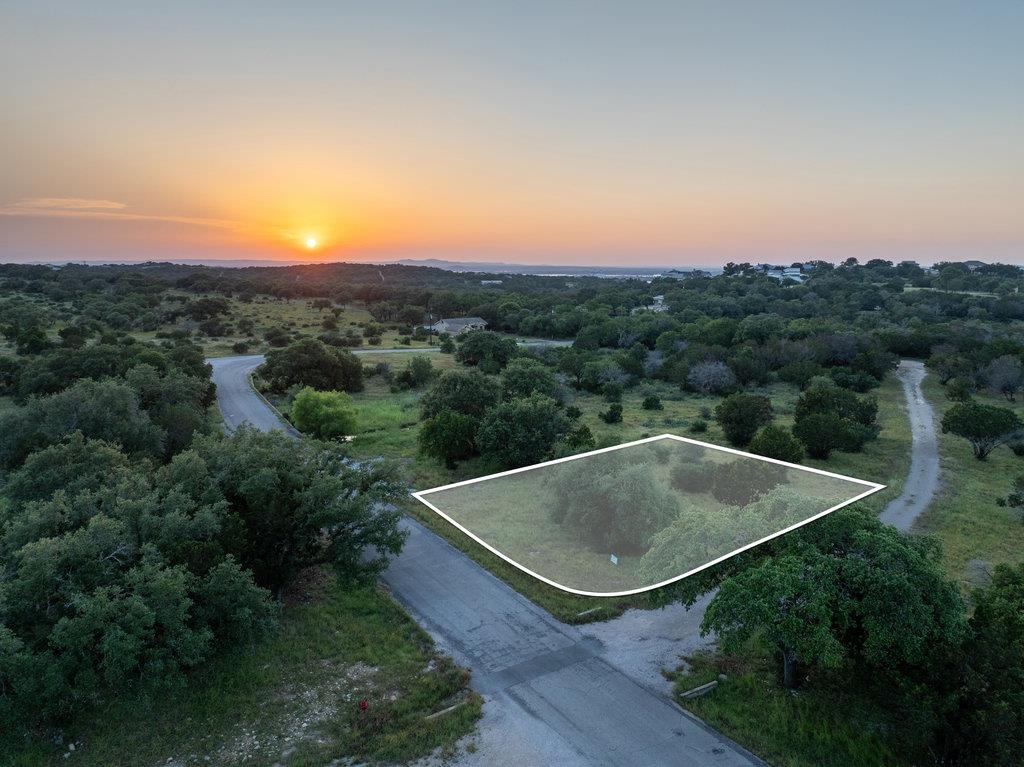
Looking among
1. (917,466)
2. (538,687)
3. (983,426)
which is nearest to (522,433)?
(538,687)

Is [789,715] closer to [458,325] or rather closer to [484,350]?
[484,350]

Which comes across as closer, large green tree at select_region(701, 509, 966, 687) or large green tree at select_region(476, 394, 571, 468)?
large green tree at select_region(701, 509, 966, 687)

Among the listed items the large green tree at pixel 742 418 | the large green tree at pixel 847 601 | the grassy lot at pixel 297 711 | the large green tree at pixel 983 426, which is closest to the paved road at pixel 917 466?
the large green tree at pixel 983 426

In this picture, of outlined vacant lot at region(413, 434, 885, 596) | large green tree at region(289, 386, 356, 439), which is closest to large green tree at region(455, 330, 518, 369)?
large green tree at region(289, 386, 356, 439)

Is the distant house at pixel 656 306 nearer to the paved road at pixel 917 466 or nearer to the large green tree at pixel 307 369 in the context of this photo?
the paved road at pixel 917 466

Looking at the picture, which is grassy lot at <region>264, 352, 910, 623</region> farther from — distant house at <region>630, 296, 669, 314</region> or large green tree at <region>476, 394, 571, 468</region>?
distant house at <region>630, 296, 669, 314</region>

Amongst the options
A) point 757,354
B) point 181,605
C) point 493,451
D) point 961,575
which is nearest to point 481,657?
point 181,605

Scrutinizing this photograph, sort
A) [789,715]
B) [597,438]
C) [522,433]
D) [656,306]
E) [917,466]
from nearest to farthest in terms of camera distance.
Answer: [789,715], [522,433], [917,466], [597,438], [656,306]

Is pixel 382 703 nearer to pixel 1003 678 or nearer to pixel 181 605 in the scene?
pixel 181 605

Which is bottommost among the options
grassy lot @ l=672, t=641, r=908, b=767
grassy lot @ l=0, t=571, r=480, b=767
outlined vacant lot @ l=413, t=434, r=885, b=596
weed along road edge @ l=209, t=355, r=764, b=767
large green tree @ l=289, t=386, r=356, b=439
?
grassy lot @ l=0, t=571, r=480, b=767
